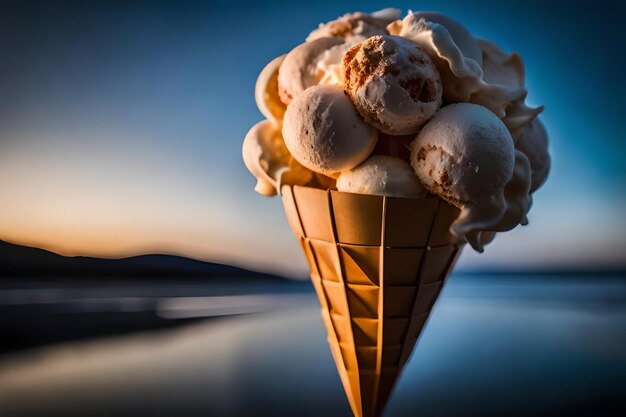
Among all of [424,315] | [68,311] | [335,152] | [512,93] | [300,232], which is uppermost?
[512,93]

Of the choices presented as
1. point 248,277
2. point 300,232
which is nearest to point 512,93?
point 300,232

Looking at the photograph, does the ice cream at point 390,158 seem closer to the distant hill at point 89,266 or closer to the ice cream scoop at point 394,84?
the ice cream scoop at point 394,84

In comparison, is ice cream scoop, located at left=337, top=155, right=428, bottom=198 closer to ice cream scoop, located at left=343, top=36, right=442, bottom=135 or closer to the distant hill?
ice cream scoop, located at left=343, top=36, right=442, bottom=135

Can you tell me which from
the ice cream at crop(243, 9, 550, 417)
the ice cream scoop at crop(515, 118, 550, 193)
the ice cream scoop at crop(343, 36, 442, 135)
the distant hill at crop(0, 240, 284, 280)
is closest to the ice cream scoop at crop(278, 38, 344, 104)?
the ice cream at crop(243, 9, 550, 417)

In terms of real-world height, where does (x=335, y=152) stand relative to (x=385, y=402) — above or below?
above

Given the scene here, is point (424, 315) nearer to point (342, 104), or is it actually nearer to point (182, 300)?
point (342, 104)

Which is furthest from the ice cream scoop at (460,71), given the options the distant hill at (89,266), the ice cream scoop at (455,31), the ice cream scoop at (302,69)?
the distant hill at (89,266)
